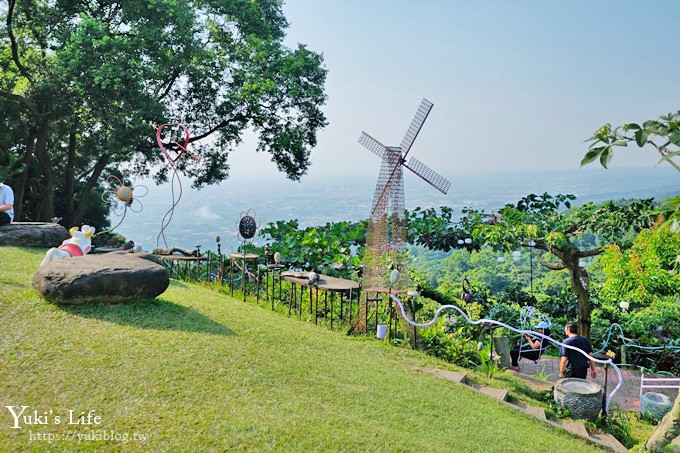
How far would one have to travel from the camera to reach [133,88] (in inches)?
570

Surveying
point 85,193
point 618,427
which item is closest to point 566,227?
point 618,427

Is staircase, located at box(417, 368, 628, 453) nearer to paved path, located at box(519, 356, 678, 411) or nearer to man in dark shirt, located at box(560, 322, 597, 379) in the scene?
man in dark shirt, located at box(560, 322, 597, 379)

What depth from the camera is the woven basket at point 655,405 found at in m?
7.50

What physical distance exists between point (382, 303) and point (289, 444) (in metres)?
4.78

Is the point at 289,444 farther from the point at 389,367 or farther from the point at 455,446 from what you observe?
the point at 389,367

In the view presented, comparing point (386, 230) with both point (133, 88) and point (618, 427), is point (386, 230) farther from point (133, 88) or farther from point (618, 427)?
point (133, 88)

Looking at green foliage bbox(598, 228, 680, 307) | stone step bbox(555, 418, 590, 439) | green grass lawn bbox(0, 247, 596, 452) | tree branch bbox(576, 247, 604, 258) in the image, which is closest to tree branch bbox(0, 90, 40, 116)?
green grass lawn bbox(0, 247, 596, 452)

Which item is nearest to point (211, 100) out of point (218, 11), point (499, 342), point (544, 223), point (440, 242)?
point (218, 11)

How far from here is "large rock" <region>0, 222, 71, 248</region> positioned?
10531 millimetres

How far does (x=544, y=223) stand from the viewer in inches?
429

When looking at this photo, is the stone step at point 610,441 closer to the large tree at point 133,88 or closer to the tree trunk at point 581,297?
the tree trunk at point 581,297

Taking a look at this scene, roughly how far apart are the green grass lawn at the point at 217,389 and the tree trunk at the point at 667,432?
2.21ft

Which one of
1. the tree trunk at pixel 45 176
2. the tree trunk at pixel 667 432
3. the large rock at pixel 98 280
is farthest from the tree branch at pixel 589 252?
the tree trunk at pixel 45 176

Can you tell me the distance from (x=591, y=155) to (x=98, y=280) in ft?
17.7
